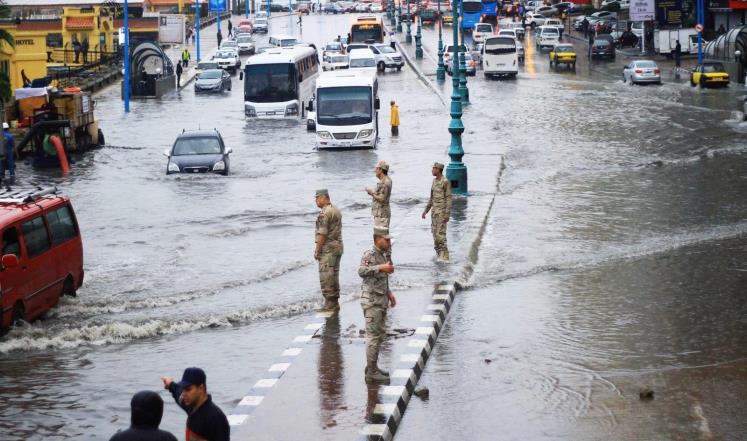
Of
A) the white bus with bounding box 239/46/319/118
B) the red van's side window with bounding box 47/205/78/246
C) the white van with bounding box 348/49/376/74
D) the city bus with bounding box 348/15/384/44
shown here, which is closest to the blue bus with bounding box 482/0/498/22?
the city bus with bounding box 348/15/384/44

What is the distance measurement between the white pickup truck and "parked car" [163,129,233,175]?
45817 millimetres

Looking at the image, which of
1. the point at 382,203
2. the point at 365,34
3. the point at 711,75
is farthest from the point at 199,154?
Result: the point at 365,34

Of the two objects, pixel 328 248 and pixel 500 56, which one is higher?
pixel 500 56

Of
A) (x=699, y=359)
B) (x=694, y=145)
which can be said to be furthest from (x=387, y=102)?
(x=699, y=359)

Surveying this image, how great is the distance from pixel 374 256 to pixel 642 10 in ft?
243

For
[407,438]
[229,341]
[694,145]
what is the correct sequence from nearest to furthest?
1. [407,438]
2. [229,341]
3. [694,145]

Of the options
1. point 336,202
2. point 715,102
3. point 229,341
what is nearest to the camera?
point 229,341

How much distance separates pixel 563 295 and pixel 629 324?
2.14m

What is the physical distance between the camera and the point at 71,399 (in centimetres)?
1434

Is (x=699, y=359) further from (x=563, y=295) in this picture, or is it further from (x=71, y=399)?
(x=71, y=399)

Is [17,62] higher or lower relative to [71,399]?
higher

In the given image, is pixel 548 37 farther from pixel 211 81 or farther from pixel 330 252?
pixel 330 252

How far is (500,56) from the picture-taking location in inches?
2682

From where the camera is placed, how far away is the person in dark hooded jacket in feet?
26.9
